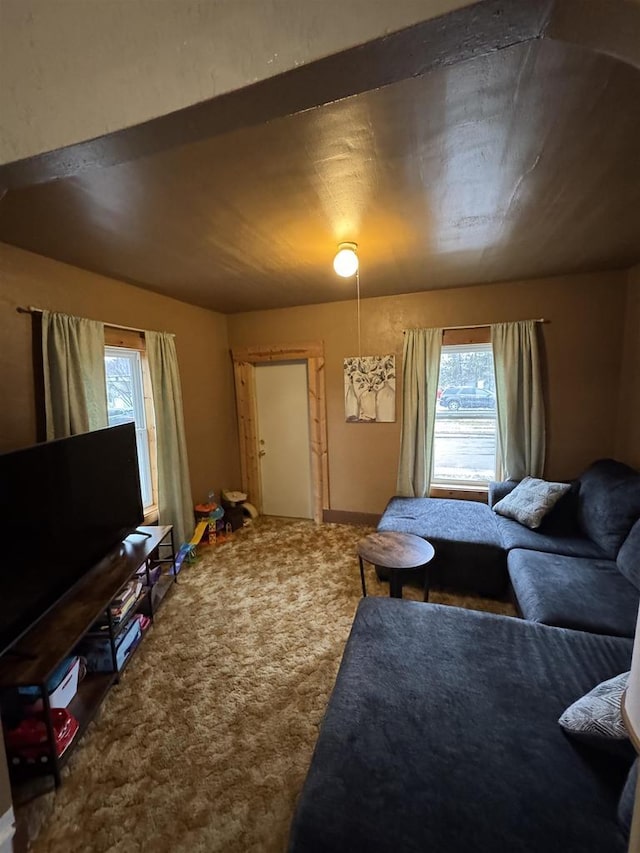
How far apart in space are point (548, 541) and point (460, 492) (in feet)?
3.62

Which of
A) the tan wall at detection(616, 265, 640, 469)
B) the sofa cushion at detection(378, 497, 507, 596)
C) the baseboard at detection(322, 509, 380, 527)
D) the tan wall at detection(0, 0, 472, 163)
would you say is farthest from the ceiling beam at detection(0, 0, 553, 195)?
the baseboard at detection(322, 509, 380, 527)

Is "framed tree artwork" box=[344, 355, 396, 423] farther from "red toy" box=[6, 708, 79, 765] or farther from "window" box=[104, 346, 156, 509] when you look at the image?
"red toy" box=[6, 708, 79, 765]

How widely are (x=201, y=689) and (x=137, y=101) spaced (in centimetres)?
240

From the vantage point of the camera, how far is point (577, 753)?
1088mm

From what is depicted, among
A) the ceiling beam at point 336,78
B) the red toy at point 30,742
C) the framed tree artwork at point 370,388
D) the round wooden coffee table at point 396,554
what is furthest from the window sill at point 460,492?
the ceiling beam at point 336,78

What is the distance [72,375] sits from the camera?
2.33m

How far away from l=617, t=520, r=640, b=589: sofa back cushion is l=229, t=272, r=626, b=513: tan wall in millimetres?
1221

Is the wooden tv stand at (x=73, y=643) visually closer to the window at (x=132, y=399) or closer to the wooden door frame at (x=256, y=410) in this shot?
the window at (x=132, y=399)

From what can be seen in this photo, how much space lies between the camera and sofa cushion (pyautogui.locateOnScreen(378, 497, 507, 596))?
2537mm

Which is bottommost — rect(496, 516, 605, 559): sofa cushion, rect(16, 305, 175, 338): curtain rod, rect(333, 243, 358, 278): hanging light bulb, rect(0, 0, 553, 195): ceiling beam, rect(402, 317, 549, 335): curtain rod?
rect(496, 516, 605, 559): sofa cushion

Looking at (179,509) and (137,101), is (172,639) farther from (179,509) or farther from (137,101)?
(137,101)

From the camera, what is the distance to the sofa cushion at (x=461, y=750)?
0.91 meters

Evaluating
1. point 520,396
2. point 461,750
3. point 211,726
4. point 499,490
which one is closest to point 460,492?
point 499,490

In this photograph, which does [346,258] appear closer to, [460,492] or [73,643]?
[73,643]
